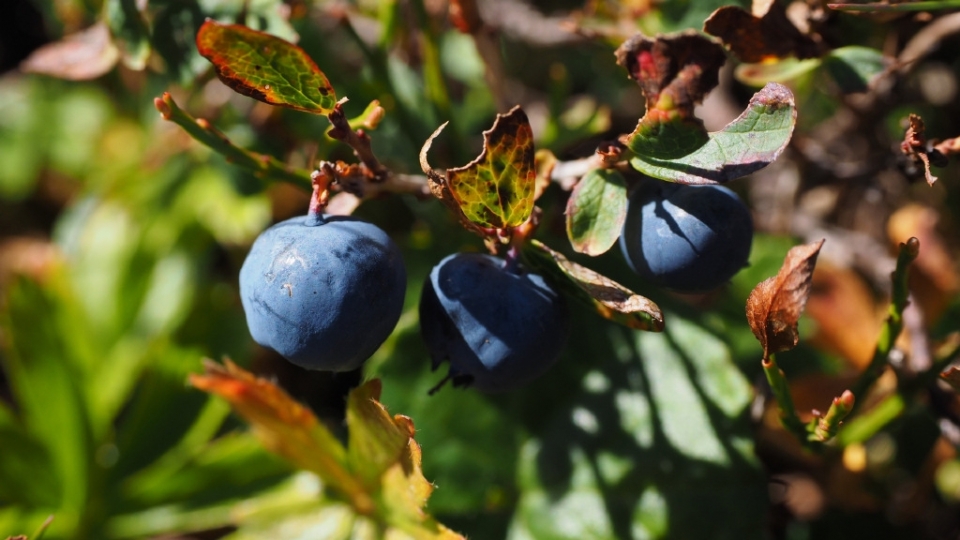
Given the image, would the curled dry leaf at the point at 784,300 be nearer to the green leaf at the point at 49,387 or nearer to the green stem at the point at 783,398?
the green stem at the point at 783,398

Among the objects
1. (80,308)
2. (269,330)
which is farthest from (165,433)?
(269,330)

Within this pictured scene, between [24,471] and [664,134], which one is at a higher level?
[664,134]

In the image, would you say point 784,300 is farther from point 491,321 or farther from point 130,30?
point 130,30

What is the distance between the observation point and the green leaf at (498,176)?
90cm

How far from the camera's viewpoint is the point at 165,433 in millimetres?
1849

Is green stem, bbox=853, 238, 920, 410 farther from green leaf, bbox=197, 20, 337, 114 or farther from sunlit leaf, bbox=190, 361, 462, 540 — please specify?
green leaf, bbox=197, 20, 337, 114

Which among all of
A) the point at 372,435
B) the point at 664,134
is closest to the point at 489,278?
the point at 664,134

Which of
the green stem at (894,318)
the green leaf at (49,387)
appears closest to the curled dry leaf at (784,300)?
the green stem at (894,318)

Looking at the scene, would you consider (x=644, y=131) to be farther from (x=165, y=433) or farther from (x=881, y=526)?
(x=165, y=433)

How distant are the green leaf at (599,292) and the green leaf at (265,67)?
325mm

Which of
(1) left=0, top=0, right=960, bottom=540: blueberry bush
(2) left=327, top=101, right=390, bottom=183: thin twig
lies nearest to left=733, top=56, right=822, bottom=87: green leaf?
(1) left=0, top=0, right=960, bottom=540: blueberry bush

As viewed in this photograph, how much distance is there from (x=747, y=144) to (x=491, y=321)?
36 cm

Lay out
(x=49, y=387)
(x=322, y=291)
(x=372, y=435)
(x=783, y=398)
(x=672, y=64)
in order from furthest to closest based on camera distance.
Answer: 1. (x=49, y=387)
2. (x=372, y=435)
3. (x=783, y=398)
4. (x=672, y=64)
5. (x=322, y=291)

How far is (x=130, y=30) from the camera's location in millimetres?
1284
